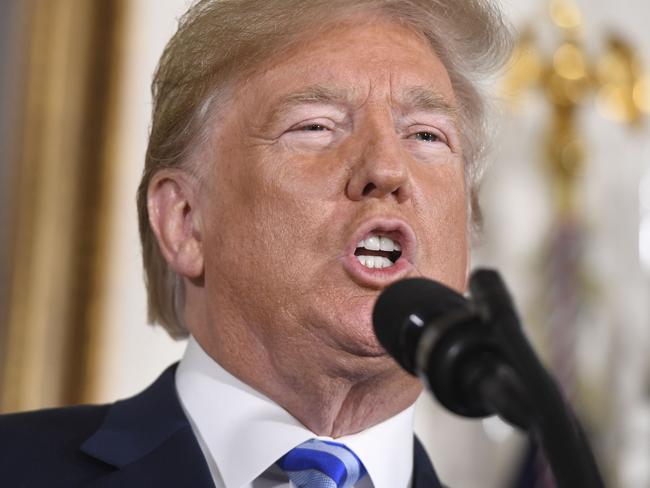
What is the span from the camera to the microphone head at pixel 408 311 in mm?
1092

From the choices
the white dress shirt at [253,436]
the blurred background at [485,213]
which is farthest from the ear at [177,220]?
the blurred background at [485,213]

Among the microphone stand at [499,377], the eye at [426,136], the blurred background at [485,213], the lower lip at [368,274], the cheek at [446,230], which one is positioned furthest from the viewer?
the blurred background at [485,213]

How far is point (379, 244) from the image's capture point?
168 centimetres

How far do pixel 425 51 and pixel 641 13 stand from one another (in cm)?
315

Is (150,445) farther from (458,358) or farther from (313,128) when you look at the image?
(458,358)

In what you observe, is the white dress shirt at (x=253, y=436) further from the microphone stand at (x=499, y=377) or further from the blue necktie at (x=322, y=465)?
the microphone stand at (x=499, y=377)

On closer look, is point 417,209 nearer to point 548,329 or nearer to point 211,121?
point 211,121

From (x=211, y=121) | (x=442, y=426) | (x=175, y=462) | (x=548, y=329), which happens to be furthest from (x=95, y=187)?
(x=548, y=329)

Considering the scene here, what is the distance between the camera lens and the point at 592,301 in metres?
4.53

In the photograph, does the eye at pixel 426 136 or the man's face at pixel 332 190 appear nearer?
the man's face at pixel 332 190

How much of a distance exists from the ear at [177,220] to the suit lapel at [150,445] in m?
0.20

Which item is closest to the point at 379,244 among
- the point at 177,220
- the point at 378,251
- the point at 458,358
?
the point at 378,251

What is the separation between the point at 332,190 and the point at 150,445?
0.48 metres

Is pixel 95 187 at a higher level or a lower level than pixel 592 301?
higher
